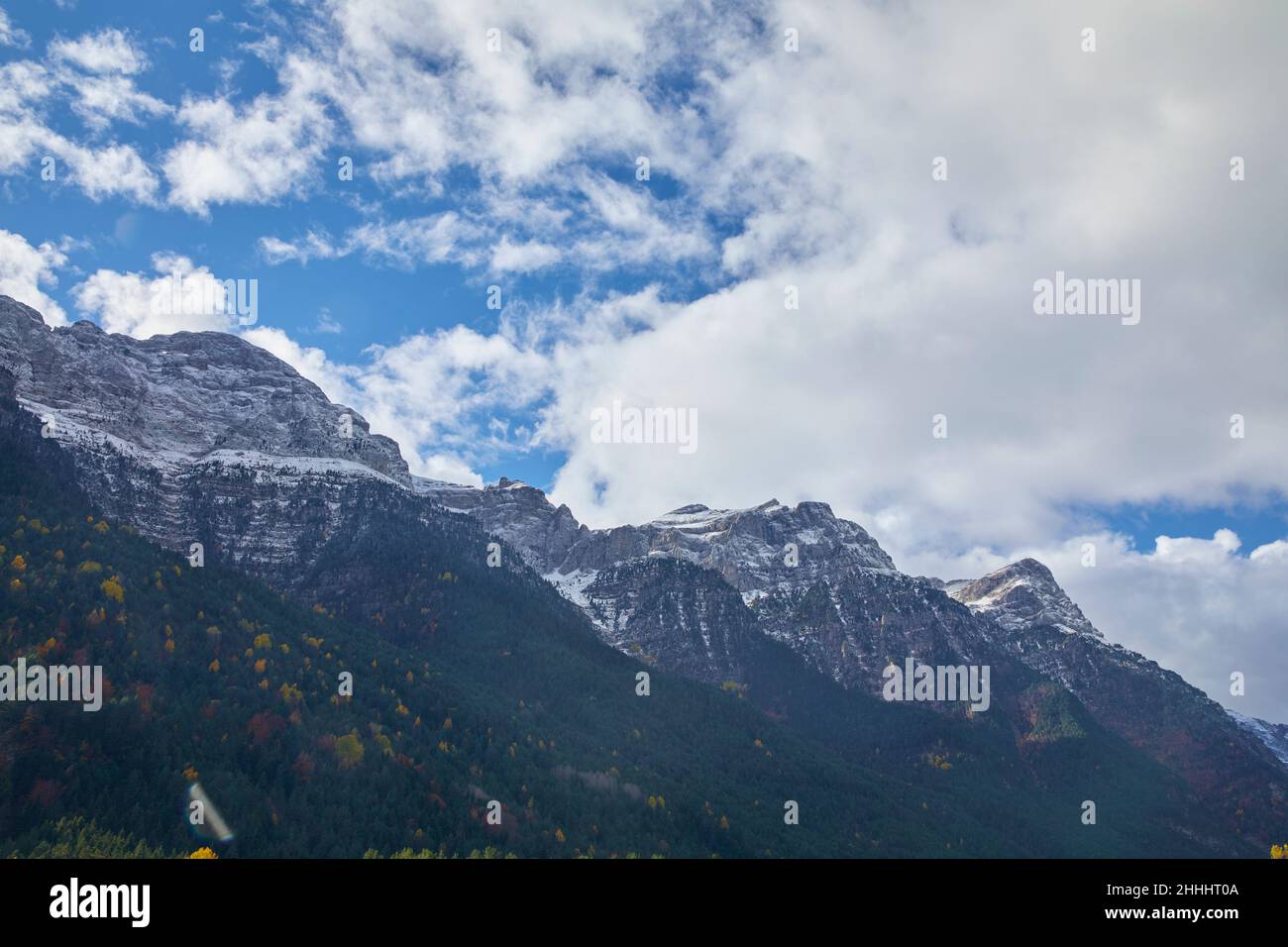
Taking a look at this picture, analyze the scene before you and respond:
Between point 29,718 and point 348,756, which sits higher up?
point 29,718

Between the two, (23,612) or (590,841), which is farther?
(590,841)
